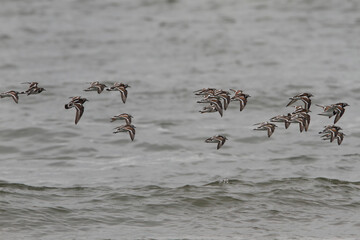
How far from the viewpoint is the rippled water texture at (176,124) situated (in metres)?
21.5

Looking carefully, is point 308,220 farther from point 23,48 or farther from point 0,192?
point 23,48

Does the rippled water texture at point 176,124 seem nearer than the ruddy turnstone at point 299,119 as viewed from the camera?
No

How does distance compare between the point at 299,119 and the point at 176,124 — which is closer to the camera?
the point at 299,119

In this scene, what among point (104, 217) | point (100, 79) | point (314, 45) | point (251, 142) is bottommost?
point (104, 217)

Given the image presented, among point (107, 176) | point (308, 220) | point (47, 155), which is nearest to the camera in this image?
point (308, 220)

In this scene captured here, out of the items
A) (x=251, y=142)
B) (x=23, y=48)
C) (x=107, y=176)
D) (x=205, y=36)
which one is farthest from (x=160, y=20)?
(x=107, y=176)

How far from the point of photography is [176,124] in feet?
103

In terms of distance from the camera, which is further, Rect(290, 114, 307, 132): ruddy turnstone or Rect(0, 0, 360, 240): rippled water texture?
Rect(0, 0, 360, 240): rippled water texture

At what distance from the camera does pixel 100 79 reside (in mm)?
37719

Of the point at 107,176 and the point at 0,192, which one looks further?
the point at 107,176

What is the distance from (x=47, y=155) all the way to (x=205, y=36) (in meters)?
19.7

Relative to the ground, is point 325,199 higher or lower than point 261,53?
lower

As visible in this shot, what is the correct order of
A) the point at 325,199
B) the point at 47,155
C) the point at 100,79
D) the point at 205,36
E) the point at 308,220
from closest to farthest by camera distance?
the point at 308,220
the point at 325,199
the point at 47,155
the point at 100,79
the point at 205,36

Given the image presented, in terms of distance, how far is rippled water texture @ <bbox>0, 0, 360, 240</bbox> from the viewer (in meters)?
21.5
